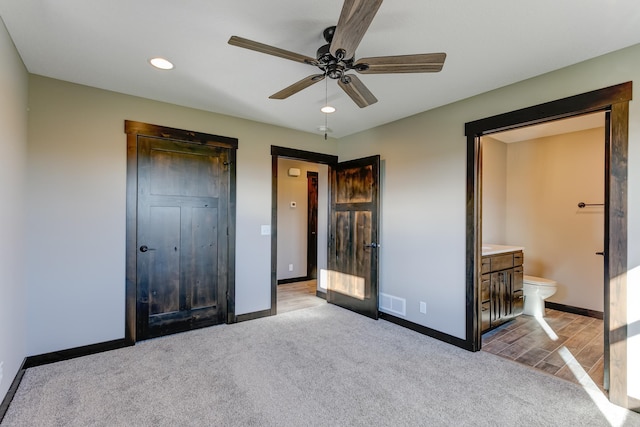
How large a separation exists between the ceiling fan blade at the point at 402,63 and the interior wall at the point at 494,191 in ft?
10.6

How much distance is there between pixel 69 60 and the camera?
2432mm

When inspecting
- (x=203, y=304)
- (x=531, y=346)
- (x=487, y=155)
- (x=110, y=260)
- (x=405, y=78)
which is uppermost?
(x=405, y=78)

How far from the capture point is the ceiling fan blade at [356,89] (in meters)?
2.08

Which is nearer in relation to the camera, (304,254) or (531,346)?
(531,346)

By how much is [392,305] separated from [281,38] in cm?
310

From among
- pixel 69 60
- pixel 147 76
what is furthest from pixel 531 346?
pixel 69 60

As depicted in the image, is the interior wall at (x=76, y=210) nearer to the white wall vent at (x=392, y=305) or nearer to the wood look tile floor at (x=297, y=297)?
the wood look tile floor at (x=297, y=297)

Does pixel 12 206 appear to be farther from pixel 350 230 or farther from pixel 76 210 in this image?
pixel 350 230

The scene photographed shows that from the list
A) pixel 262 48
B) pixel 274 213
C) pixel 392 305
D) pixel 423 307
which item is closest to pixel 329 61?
pixel 262 48

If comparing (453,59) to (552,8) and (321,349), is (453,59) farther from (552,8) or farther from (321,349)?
(321,349)

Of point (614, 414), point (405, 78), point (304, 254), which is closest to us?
point (614, 414)

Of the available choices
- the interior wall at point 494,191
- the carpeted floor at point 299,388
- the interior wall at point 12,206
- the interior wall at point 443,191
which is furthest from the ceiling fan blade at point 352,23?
the interior wall at point 494,191

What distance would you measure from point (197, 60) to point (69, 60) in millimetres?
1005

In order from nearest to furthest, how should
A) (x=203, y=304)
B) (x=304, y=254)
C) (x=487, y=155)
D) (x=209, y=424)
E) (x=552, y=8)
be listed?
(x=552, y=8) → (x=209, y=424) → (x=203, y=304) → (x=487, y=155) → (x=304, y=254)
